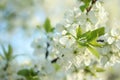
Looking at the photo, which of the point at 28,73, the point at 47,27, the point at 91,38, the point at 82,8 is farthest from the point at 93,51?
the point at 47,27

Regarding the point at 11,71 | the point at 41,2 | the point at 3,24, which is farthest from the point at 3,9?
the point at 11,71

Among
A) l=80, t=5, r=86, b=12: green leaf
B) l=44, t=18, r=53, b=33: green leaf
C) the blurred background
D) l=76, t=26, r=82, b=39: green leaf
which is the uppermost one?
the blurred background

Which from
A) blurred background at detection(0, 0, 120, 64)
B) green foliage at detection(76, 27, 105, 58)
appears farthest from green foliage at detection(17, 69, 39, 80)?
blurred background at detection(0, 0, 120, 64)

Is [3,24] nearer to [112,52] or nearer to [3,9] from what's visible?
[3,9]

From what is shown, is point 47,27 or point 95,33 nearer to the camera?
point 95,33

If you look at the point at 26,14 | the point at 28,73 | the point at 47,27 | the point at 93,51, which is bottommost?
the point at 93,51

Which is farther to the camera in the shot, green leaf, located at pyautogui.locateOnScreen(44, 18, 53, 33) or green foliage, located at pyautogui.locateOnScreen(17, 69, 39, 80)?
green leaf, located at pyautogui.locateOnScreen(44, 18, 53, 33)

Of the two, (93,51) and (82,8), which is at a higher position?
(82,8)

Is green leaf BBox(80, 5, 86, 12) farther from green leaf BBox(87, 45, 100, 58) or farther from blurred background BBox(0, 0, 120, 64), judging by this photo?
blurred background BBox(0, 0, 120, 64)

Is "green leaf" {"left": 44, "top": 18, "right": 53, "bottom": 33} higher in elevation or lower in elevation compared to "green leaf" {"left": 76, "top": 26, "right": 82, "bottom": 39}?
higher

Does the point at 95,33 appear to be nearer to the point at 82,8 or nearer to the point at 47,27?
the point at 82,8
